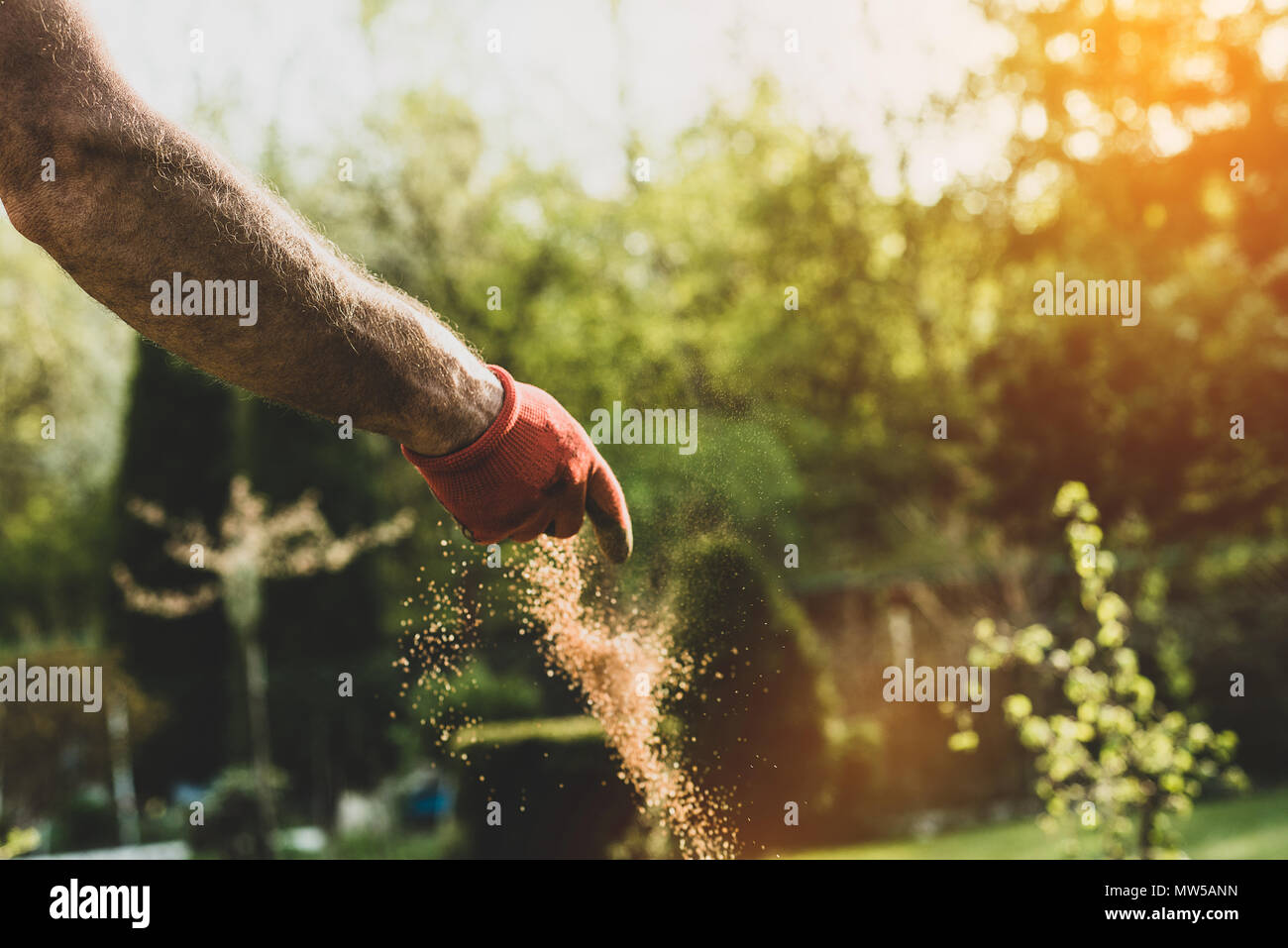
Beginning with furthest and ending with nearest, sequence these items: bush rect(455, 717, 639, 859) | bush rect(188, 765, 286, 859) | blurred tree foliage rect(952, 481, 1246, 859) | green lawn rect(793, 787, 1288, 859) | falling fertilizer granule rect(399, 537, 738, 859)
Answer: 1. bush rect(188, 765, 286, 859)
2. green lawn rect(793, 787, 1288, 859)
3. bush rect(455, 717, 639, 859)
4. blurred tree foliage rect(952, 481, 1246, 859)
5. falling fertilizer granule rect(399, 537, 738, 859)

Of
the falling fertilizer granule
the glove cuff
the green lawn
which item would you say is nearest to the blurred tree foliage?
the falling fertilizer granule

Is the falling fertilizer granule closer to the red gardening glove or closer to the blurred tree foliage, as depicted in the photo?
the red gardening glove

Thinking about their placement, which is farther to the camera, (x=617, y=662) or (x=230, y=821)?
(x=230, y=821)

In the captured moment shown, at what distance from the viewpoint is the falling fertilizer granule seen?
2.12 metres

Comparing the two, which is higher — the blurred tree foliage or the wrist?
the wrist

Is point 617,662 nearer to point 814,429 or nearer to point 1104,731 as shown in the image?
point 1104,731

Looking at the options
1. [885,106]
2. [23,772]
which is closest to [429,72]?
[885,106]

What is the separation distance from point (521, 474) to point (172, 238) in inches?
23.3

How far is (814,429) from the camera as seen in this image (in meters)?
11.8

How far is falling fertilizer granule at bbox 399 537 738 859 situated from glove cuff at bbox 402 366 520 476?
58cm

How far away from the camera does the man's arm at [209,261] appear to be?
116 cm

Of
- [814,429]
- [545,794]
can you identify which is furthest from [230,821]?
[814,429]

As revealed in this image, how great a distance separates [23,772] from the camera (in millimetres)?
9992

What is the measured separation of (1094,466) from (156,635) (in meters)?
9.35
